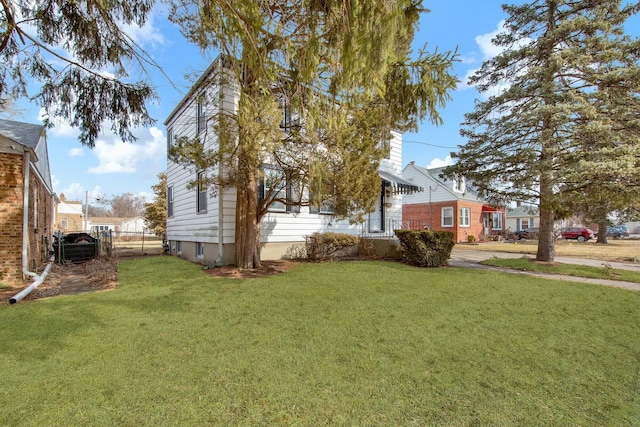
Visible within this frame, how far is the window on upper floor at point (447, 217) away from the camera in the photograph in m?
25.4

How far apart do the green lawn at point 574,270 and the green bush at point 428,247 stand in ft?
7.68

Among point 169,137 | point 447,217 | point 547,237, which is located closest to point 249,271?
point 169,137

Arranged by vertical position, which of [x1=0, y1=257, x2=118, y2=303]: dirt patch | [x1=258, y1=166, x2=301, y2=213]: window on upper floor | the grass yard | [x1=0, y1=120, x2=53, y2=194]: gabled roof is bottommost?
the grass yard

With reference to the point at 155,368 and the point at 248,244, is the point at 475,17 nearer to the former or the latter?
the point at 248,244

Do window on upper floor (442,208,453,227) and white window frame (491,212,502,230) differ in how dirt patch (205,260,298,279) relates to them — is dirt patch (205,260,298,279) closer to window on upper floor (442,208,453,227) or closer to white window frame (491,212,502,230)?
window on upper floor (442,208,453,227)

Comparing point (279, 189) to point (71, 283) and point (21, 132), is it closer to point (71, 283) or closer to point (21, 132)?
point (71, 283)

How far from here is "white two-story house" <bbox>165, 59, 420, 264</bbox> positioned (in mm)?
9075

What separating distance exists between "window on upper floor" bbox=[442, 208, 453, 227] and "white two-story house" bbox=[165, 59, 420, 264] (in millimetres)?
12235

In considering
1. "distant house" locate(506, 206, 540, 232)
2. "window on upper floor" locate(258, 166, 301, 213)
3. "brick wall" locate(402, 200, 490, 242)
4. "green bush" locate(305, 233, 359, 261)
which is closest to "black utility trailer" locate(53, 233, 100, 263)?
"window on upper floor" locate(258, 166, 301, 213)

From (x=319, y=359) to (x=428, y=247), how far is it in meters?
7.54

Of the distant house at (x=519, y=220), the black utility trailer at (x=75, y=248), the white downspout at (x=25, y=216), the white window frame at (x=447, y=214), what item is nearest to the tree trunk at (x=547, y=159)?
the white window frame at (x=447, y=214)

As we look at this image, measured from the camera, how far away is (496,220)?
30.2m

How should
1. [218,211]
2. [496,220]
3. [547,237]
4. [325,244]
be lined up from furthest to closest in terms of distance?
[496,220] < [547,237] < [325,244] < [218,211]

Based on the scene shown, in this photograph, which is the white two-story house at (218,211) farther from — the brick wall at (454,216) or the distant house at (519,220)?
the distant house at (519,220)
